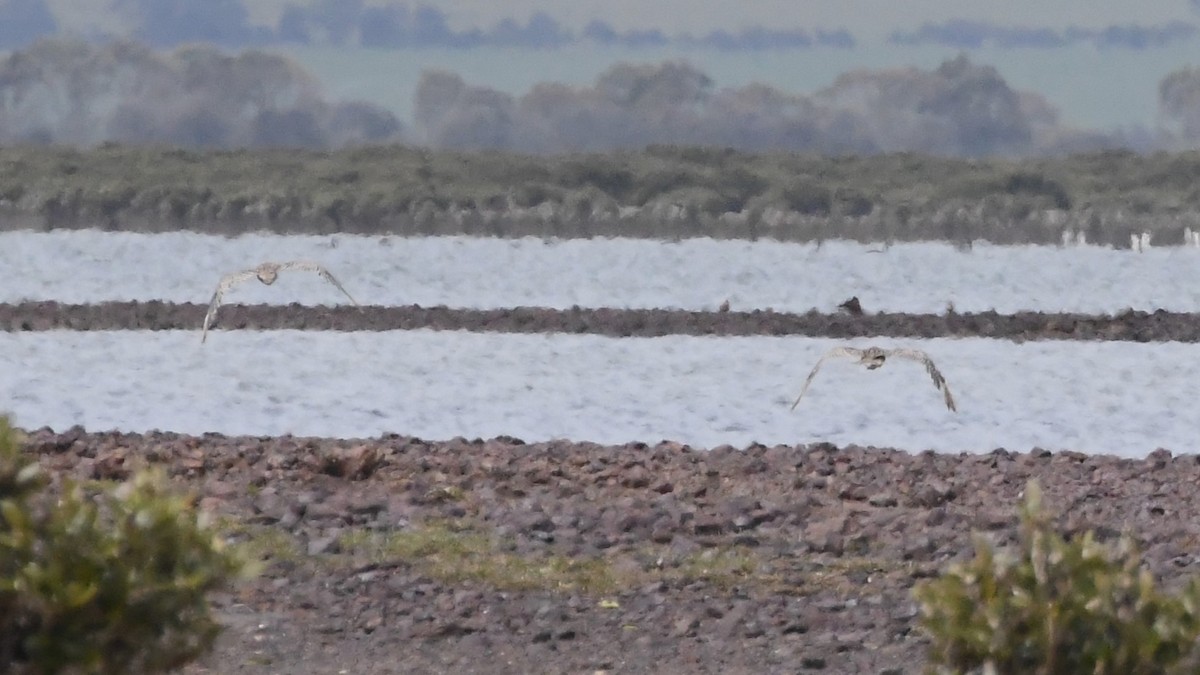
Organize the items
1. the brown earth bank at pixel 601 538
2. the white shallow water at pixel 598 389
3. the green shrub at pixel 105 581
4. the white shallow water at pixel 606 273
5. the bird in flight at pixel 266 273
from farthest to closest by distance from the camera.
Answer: the white shallow water at pixel 606 273
the bird in flight at pixel 266 273
the white shallow water at pixel 598 389
the brown earth bank at pixel 601 538
the green shrub at pixel 105 581

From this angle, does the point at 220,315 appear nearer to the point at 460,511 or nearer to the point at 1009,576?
the point at 460,511

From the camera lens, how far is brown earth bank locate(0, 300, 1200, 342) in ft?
74.4

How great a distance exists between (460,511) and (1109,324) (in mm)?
15334

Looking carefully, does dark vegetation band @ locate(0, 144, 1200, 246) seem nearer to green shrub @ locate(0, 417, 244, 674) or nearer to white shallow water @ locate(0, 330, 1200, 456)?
white shallow water @ locate(0, 330, 1200, 456)

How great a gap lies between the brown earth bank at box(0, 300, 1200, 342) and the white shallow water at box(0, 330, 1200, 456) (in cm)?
135

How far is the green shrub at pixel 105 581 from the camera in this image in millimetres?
4566

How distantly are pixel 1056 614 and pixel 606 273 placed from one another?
27.0 meters

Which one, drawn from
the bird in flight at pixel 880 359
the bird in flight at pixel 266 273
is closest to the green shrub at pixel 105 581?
the bird in flight at pixel 880 359

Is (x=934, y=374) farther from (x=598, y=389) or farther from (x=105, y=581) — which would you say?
(x=105, y=581)

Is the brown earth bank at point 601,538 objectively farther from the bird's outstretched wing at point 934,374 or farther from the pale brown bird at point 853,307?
the pale brown bird at point 853,307

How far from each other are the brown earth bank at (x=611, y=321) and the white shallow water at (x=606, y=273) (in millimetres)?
1569

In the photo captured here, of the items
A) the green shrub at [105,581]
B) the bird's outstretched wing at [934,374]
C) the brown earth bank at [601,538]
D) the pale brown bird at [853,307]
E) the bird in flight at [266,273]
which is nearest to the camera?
the green shrub at [105,581]

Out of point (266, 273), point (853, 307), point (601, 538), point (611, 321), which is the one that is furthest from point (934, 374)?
point (853, 307)

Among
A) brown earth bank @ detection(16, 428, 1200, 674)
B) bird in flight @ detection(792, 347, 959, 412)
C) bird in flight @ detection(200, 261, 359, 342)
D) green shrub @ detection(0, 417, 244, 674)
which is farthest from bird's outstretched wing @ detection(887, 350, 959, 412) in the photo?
green shrub @ detection(0, 417, 244, 674)
